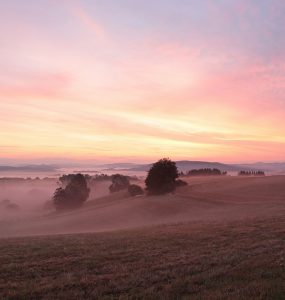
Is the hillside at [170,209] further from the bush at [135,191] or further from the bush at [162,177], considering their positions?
the bush at [135,191]

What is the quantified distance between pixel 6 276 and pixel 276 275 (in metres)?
8.34

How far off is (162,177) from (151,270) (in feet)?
195

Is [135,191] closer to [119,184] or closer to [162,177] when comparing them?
[162,177]

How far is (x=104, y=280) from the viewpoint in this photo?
12164mm

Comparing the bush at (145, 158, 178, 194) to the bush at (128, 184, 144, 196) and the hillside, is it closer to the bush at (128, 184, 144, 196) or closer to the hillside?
the hillside

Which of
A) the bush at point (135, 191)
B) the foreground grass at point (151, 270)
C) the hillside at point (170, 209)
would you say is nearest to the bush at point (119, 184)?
the bush at point (135, 191)

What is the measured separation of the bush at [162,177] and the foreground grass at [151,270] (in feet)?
170

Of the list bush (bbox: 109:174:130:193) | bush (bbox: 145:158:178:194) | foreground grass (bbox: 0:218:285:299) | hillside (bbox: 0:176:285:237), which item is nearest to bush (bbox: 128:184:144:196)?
bush (bbox: 145:158:178:194)

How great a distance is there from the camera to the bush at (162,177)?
72194 mm

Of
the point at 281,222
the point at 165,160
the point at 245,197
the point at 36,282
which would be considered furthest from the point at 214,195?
the point at 36,282

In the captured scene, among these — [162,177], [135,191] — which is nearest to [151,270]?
[162,177]

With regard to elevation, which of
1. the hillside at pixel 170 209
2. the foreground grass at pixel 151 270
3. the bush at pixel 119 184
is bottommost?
the hillside at pixel 170 209

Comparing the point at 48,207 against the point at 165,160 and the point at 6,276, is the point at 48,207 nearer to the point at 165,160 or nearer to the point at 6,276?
the point at 165,160

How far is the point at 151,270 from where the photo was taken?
1327 centimetres
